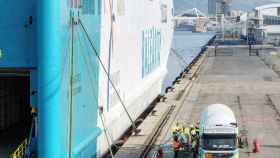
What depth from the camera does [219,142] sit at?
15.3 m

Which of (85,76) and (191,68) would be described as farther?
(191,68)

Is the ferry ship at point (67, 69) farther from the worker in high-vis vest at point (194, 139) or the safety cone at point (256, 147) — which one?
the safety cone at point (256, 147)

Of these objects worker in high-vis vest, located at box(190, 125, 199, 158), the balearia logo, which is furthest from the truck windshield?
the balearia logo

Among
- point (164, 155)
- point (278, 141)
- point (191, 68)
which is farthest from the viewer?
point (191, 68)

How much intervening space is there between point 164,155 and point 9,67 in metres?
7.30

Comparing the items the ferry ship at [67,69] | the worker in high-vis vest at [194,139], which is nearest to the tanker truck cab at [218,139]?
the worker in high-vis vest at [194,139]

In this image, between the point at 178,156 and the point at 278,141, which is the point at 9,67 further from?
the point at 278,141

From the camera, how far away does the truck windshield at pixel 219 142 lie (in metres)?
15.2

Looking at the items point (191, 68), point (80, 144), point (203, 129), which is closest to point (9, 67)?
point (80, 144)

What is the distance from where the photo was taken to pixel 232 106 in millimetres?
27750

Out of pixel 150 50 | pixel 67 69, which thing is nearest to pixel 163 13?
pixel 150 50

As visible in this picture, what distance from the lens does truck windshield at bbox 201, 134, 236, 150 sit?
15234mm

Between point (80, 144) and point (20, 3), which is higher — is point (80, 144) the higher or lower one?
the lower one

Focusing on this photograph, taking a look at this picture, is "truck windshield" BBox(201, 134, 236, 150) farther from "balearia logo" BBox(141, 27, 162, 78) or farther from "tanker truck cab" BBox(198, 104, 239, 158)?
"balearia logo" BBox(141, 27, 162, 78)
